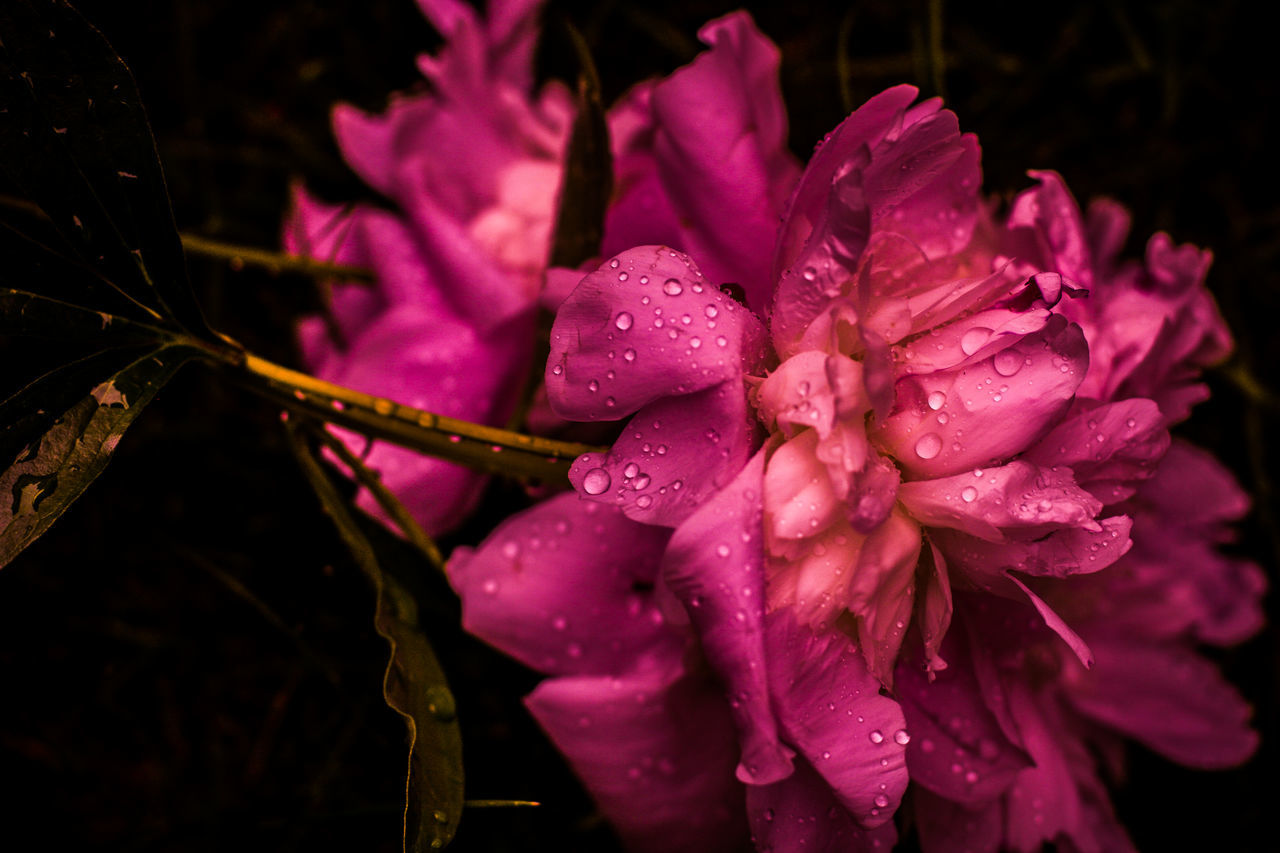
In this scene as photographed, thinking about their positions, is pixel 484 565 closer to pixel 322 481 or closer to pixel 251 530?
pixel 322 481

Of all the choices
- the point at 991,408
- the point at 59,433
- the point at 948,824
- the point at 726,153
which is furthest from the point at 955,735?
the point at 59,433

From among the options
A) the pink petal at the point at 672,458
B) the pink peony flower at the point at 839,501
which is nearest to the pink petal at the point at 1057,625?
the pink peony flower at the point at 839,501

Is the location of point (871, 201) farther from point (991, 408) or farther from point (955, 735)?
point (955, 735)

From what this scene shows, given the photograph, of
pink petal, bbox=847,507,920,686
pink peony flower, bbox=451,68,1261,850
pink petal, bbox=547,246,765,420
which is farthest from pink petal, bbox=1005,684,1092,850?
pink petal, bbox=547,246,765,420

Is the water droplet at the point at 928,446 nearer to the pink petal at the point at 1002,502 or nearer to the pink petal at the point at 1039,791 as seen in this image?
the pink petal at the point at 1002,502

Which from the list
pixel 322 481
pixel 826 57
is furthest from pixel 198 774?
pixel 826 57

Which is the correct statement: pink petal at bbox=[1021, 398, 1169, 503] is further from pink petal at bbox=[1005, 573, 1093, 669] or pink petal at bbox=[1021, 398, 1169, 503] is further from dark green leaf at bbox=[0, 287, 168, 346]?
dark green leaf at bbox=[0, 287, 168, 346]
